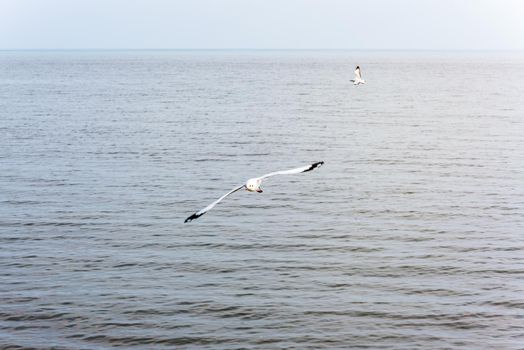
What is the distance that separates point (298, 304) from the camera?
32.2m

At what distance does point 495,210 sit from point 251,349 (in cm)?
2373

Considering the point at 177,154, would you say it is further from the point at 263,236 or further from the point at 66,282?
the point at 66,282

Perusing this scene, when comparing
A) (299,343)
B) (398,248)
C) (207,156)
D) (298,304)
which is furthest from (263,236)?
(207,156)

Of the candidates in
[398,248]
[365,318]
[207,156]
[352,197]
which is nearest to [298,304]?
[365,318]

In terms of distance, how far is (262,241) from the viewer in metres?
40.8

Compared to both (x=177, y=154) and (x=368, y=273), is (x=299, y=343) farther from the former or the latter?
(x=177, y=154)

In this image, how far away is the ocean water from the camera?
30.3 metres

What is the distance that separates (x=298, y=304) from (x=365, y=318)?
2899 mm

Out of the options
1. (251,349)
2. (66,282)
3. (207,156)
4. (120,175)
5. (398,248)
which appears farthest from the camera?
(207,156)

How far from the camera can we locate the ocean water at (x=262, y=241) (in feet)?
99.3

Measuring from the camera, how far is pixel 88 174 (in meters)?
58.8

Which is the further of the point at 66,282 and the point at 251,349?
the point at 66,282

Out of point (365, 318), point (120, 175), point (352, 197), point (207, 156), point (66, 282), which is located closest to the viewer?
point (365, 318)

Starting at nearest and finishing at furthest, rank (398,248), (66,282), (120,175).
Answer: (66,282) < (398,248) < (120,175)
